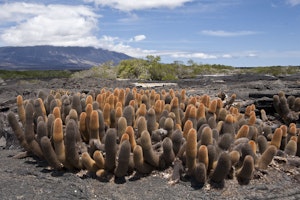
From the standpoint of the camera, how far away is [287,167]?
510 cm

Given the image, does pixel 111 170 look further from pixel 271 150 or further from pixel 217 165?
pixel 271 150

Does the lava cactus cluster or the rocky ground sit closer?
the rocky ground

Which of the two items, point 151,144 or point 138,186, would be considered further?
point 151,144

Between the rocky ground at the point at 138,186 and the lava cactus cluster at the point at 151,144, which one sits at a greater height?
the lava cactus cluster at the point at 151,144

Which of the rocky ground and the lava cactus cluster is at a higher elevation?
the lava cactus cluster

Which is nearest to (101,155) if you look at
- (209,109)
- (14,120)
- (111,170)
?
(111,170)

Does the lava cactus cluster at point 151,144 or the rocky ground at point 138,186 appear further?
the lava cactus cluster at point 151,144

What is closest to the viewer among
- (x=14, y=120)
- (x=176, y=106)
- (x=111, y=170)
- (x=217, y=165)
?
(x=217, y=165)

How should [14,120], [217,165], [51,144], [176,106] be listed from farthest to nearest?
1. [176,106]
2. [14,120]
3. [51,144]
4. [217,165]

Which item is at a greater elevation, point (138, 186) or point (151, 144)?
point (151, 144)

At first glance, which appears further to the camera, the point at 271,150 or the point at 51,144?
the point at 51,144

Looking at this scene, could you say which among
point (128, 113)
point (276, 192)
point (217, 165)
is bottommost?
point (276, 192)

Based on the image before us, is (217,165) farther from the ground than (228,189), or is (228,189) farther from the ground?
(217,165)

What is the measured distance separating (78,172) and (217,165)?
67.0 inches
